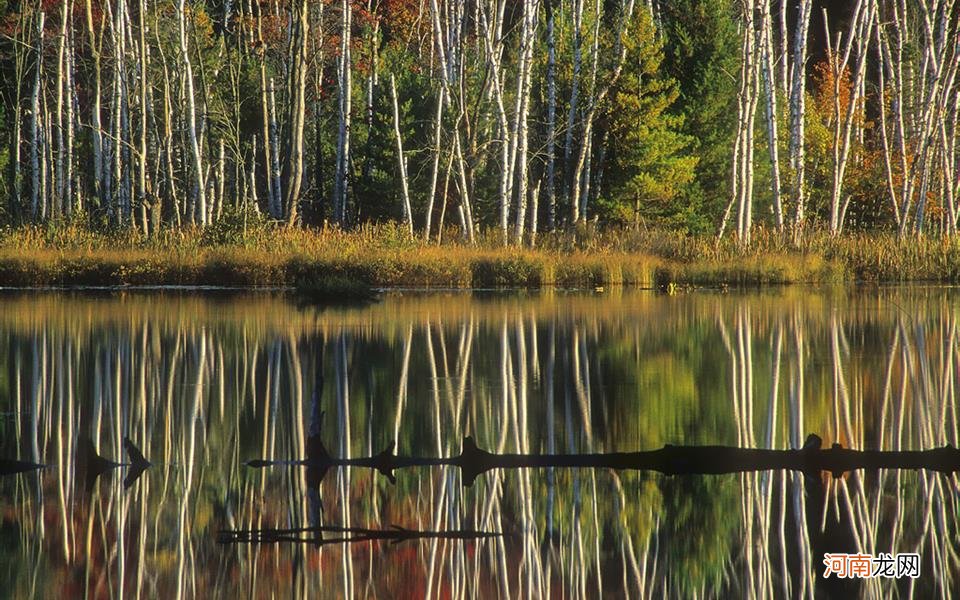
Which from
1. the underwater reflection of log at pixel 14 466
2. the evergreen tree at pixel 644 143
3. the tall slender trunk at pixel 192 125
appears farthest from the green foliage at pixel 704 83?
the underwater reflection of log at pixel 14 466

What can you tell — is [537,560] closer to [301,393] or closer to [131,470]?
[131,470]

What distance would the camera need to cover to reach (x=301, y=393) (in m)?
13.3

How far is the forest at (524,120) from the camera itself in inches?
1378

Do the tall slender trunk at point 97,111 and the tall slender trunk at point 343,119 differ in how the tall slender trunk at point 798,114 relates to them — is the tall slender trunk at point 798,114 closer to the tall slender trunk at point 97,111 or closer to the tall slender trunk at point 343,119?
the tall slender trunk at point 343,119

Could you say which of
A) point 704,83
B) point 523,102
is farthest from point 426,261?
point 704,83

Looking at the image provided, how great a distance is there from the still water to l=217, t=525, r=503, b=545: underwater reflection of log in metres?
0.06

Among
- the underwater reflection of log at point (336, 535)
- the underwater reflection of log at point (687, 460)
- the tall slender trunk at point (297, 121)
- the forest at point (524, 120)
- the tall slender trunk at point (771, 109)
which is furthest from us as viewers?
the tall slender trunk at point (297, 121)

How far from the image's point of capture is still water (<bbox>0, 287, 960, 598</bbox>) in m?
7.20

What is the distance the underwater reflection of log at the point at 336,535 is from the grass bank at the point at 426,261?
22.1 metres

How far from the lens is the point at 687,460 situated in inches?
372

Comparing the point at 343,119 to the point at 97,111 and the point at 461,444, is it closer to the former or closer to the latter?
the point at 97,111

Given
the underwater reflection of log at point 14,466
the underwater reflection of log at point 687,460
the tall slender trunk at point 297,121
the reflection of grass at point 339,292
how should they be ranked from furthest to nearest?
the tall slender trunk at point 297,121 → the reflection of grass at point 339,292 → the underwater reflection of log at point 14,466 → the underwater reflection of log at point 687,460

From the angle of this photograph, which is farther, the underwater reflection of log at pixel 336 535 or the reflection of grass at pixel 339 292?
the reflection of grass at pixel 339 292

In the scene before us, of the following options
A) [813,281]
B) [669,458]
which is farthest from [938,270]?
[669,458]
